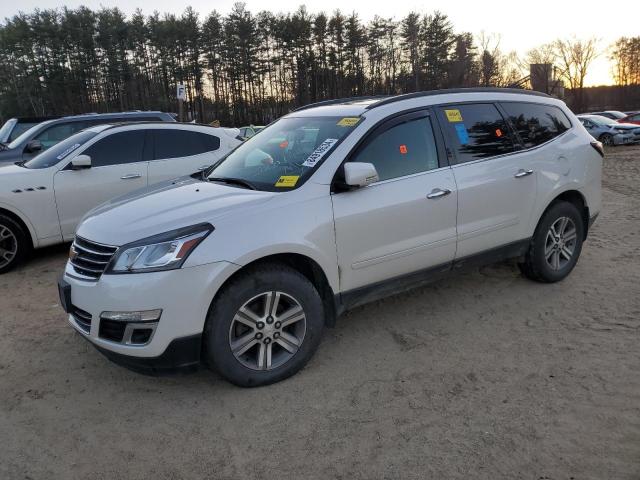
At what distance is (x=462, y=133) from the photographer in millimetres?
4211

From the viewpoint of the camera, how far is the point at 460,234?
13.5 ft

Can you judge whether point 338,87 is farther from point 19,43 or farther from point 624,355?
point 624,355

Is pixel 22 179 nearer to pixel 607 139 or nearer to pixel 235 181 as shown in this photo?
pixel 235 181

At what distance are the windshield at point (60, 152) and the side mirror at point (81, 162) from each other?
0.25m

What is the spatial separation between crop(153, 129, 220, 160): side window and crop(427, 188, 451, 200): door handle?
4.38 m

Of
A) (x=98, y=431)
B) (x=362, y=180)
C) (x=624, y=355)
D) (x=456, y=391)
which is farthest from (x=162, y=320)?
(x=624, y=355)

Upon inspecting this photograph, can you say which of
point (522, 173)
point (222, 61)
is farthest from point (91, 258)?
point (222, 61)

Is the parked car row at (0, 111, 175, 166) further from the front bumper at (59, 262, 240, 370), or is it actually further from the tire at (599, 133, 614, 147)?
the tire at (599, 133, 614, 147)

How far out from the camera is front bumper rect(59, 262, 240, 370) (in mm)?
2955

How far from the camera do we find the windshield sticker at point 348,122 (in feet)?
12.5

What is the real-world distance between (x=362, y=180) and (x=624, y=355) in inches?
86.9

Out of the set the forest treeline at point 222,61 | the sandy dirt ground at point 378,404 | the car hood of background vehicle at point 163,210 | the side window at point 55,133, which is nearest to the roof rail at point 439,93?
the car hood of background vehicle at point 163,210

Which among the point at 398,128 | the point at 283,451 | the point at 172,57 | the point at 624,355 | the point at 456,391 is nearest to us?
the point at 283,451

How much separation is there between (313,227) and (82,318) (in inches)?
62.2
